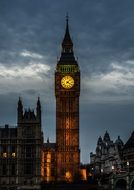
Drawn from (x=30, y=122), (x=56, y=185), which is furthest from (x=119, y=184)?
(x=30, y=122)

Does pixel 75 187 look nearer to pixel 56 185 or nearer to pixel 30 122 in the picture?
pixel 56 185

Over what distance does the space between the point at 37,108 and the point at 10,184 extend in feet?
74.5

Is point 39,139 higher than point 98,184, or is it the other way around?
point 39,139

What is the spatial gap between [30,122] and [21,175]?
1515 centimetres

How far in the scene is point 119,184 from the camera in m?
184

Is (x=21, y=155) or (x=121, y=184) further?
(x=121, y=184)

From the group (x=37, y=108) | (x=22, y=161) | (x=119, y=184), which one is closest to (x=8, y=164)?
(x=22, y=161)

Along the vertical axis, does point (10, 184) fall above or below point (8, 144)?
below

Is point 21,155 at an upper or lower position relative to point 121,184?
upper

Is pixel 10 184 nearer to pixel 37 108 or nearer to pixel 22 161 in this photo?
pixel 22 161

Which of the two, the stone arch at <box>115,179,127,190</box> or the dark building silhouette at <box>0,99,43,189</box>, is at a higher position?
the dark building silhouette at <box>0,99,43,189</box>

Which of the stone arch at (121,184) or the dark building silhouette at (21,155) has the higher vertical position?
the dark building silhouette at (21,155)

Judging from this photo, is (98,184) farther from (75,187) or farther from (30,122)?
(30,122)

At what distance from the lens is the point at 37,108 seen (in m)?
186
